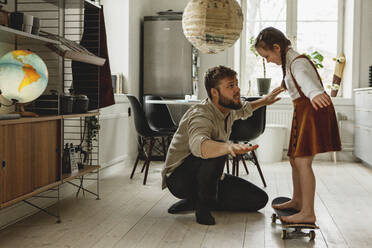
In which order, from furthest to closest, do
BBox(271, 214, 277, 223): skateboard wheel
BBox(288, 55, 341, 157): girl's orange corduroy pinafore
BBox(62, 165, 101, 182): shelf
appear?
BBox(62, 165, 101, 182): shelf → BBox(271, 214, 277, 223): skateboard wheel → BBox(288, 55, 341, 157): girl's orange corduroy pinafore

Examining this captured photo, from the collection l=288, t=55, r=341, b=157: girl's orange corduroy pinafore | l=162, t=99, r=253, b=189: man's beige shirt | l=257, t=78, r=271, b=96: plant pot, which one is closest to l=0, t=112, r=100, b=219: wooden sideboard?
l=162, t=99, r=253, b=189: man's beige shirt

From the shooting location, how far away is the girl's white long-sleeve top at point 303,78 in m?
2.30

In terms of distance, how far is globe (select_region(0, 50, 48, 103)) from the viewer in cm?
222

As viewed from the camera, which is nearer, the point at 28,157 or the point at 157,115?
the point at 28,157

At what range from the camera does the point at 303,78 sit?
92.6 inches

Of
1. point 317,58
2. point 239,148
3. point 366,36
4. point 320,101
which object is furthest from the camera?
point 317,58

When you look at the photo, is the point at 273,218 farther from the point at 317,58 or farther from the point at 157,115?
the point at 317,58

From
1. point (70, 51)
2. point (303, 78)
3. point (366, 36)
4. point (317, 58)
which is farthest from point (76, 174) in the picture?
point (366, 36)

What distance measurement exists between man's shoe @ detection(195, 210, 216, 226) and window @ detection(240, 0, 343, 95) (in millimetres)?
3592

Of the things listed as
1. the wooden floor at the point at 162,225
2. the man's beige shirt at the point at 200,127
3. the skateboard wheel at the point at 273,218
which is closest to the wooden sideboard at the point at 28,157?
the wooden floor at the point at 162,225

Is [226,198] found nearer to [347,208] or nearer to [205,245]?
[205,245]

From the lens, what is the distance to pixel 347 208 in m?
3.16

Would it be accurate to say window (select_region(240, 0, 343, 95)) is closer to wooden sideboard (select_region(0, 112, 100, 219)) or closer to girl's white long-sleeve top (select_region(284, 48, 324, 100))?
girl's white long-sleeve top (select_region(284, 48, 324, 100))

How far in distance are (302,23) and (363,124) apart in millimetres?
1841
